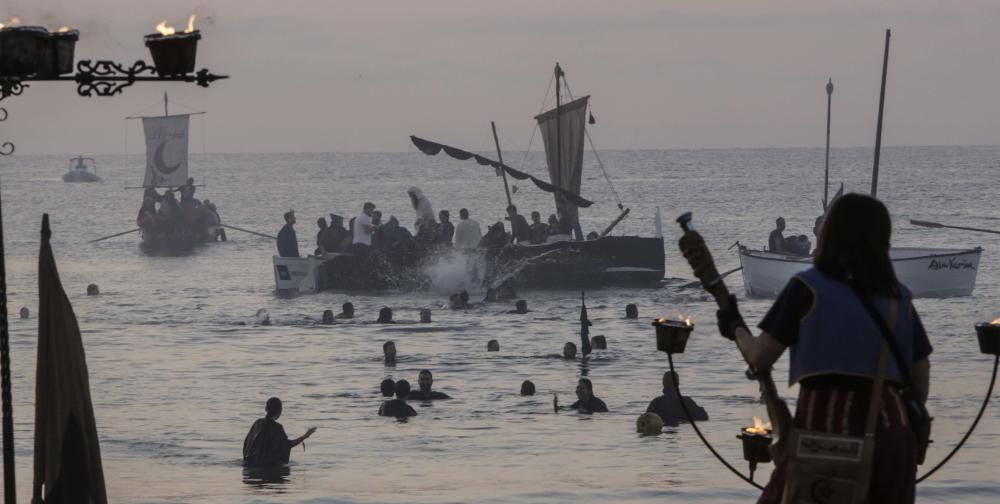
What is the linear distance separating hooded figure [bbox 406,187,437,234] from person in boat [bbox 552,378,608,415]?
14.9 m

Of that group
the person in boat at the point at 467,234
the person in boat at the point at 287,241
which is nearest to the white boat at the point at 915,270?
the person in boat at the point at 467,234

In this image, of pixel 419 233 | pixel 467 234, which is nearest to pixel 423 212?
pixel 467 234

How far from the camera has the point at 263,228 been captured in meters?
133

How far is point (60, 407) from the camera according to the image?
984 centimetres

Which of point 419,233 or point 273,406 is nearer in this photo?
point 273,406

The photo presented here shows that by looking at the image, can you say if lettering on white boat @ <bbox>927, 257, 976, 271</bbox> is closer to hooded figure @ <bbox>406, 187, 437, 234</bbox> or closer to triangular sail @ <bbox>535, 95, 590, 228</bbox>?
triangular sail @ <bbox>535, 95, 590, 228</bbox>

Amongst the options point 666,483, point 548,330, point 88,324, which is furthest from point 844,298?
point 88,324

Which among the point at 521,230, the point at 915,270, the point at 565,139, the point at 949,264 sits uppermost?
the point at 565,139

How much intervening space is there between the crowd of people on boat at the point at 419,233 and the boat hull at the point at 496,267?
353 mm

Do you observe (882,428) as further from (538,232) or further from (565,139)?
(565,139)

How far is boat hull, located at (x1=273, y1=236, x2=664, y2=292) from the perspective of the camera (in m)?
49.7

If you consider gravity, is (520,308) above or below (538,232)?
below

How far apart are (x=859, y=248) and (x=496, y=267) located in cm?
4482

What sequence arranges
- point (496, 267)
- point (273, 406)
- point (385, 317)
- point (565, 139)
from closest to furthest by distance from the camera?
point (273, 406)
point (385, 317)
point (496, 267)
point (565, 139)
